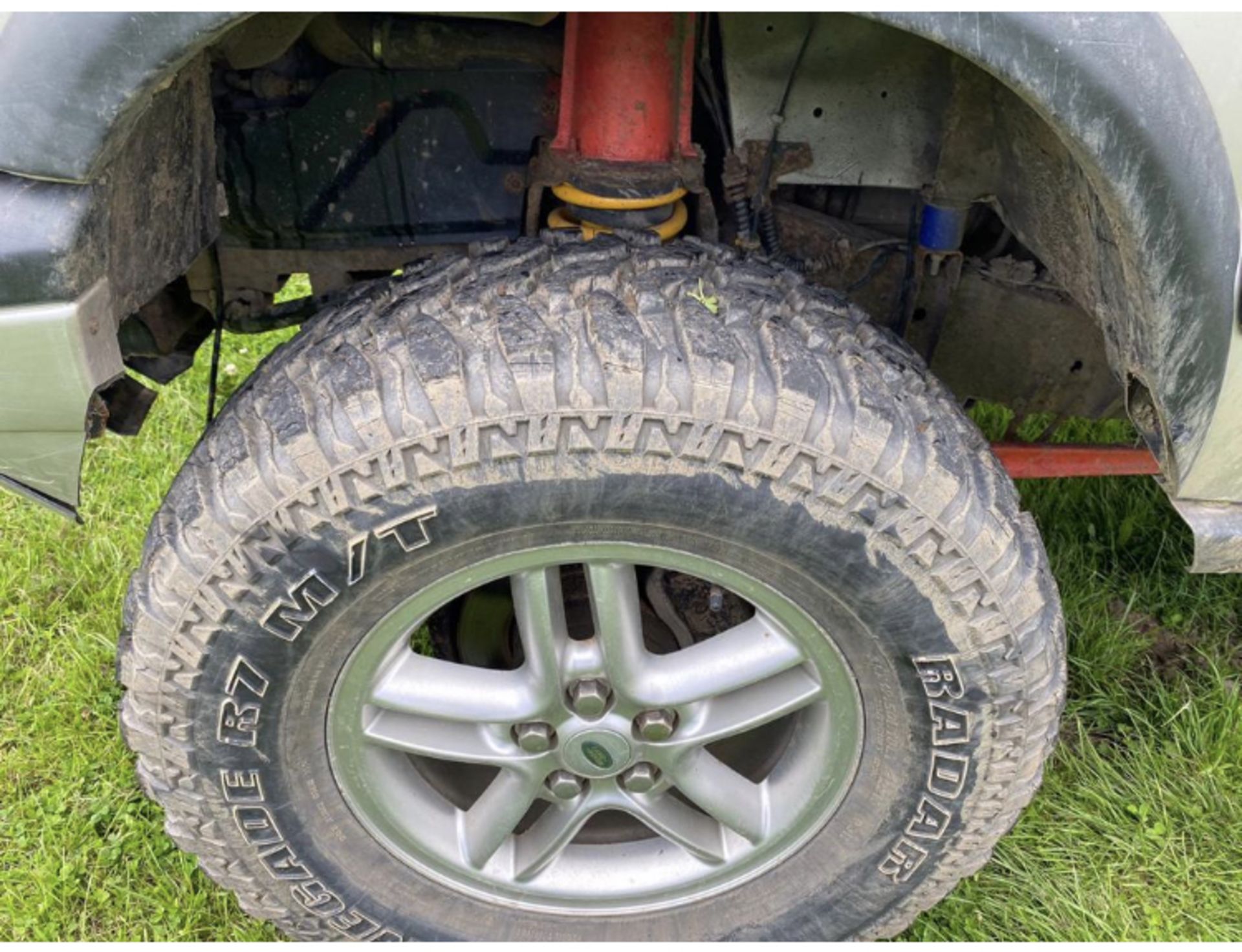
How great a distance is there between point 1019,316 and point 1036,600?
87cm

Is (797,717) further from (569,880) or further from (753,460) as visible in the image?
(753,460)

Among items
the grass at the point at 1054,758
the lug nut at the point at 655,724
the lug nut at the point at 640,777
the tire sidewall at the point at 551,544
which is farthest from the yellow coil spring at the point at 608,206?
the grass at the point at 1054,758

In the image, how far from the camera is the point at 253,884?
2.14 meters

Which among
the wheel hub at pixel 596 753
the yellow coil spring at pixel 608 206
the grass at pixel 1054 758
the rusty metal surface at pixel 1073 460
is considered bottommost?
the grass at pixel 1054 758

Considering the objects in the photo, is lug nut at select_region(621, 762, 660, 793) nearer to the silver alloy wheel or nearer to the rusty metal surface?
the silver alloy wheel

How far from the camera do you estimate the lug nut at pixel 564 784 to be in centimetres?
212

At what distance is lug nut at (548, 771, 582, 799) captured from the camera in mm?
2119

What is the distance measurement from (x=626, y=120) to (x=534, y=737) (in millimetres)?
1053

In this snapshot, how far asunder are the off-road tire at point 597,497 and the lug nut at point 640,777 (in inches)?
13.4

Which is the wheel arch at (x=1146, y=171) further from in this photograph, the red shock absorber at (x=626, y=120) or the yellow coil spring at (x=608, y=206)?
the yellow coil spring at (x=608, y=206)

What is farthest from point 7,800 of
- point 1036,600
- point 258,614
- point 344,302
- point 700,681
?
point 1036,600

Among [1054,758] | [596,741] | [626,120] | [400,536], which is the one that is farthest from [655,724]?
[1054,758]

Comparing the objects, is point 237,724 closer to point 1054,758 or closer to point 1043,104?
point 1043,104

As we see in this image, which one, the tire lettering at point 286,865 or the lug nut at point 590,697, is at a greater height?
the lug nut at point 590,697
